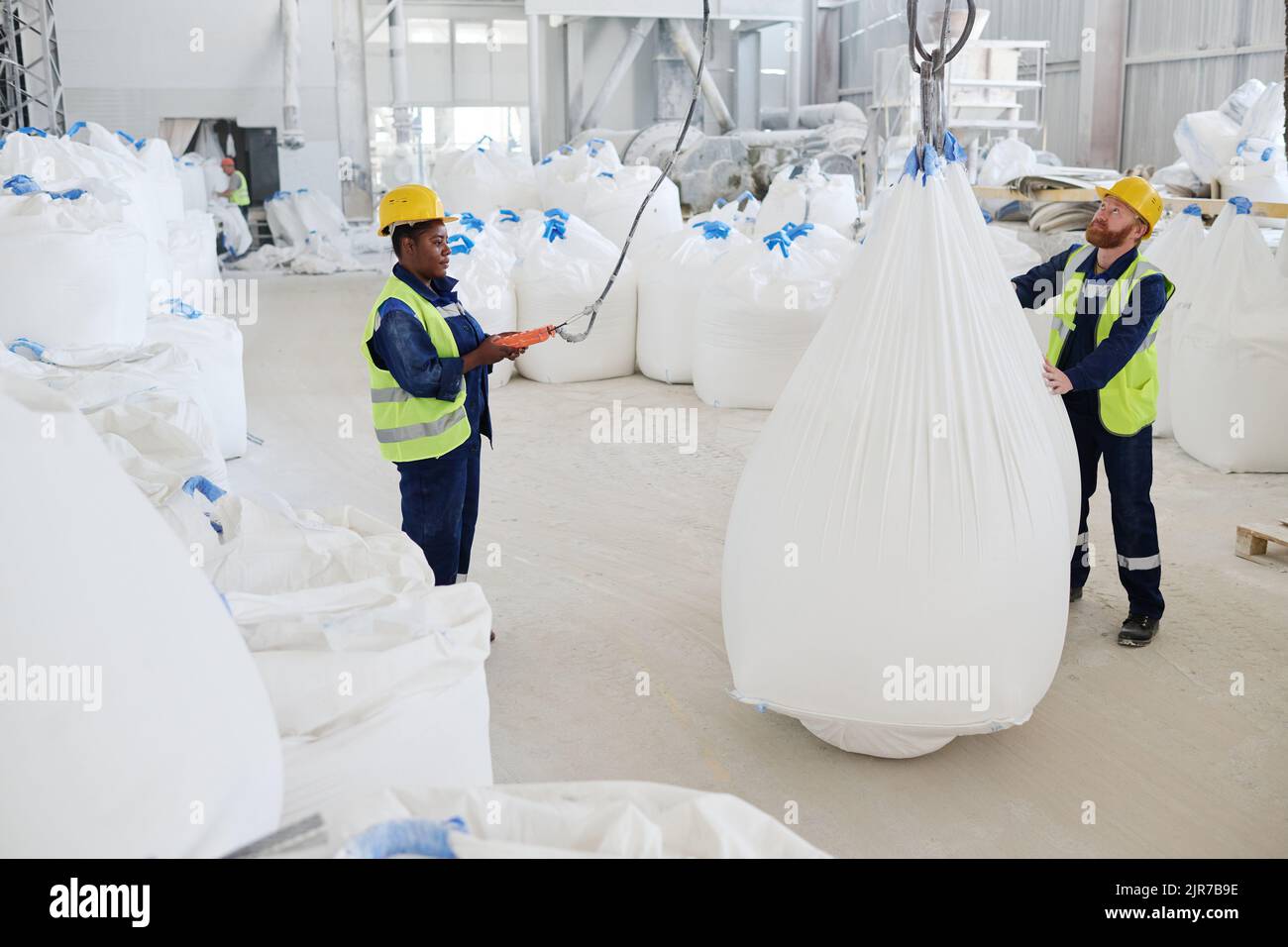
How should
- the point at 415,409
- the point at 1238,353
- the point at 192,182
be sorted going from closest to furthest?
1. the point at 415,409
2. the point at 1238,353
3. the point at 192,182

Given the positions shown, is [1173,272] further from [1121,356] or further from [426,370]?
[426,370]

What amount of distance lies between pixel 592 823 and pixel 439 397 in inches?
69.5

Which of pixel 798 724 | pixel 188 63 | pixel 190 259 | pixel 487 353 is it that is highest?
pixel 188 63

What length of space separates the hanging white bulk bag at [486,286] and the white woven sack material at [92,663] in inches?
190

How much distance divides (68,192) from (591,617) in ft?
9.12

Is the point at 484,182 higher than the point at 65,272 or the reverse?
higher

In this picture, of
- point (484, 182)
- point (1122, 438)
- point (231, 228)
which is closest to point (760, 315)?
point (1122, 438)

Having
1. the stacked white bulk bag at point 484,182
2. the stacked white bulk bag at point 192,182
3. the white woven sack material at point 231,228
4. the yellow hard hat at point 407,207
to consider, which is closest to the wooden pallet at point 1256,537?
the yellow hard hat at point 407,207

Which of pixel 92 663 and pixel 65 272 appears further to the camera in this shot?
pixel 65 272

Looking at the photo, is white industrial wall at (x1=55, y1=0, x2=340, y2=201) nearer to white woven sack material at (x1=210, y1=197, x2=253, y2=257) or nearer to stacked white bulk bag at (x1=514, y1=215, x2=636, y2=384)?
white woven sack material at (x1=210, y1=197, x2=253, y2=257)

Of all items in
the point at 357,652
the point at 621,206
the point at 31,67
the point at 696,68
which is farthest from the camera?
the point at 696,68

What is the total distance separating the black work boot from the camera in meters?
3.11

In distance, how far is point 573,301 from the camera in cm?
626
